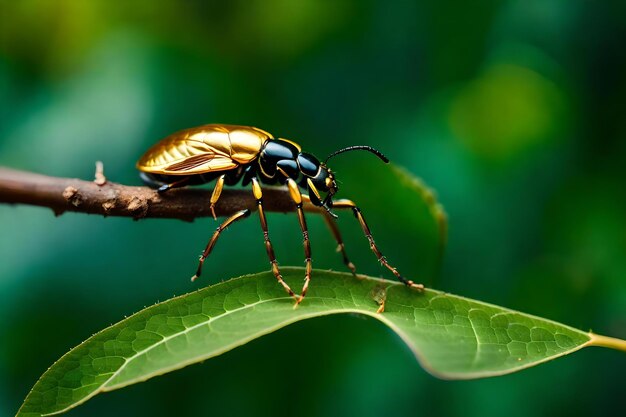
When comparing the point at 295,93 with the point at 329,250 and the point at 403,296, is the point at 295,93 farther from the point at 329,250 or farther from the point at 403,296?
the point at 403,296

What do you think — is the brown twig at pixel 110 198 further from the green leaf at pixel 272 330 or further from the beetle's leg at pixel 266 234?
the green leaf at pixel 272 330

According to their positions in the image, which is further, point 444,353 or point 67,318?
point 67,318

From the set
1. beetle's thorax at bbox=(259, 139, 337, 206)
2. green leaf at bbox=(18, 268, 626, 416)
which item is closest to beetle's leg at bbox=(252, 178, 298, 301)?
green leaf at bbox=(18, 268, 626, 416)

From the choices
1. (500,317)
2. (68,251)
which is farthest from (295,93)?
(500,317)

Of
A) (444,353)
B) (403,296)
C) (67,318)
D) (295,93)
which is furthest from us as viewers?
(295,93)

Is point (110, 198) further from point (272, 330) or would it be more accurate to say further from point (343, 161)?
point (343, 161)

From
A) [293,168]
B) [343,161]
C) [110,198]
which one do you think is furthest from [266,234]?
[343,161]
